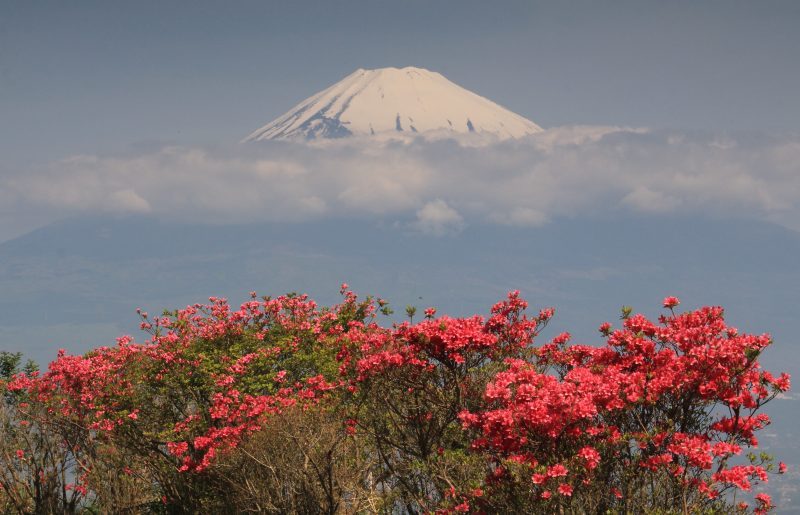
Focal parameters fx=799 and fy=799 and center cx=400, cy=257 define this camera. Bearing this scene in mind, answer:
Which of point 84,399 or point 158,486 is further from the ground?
point 84,399

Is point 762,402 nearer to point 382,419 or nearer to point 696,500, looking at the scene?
point 696,500

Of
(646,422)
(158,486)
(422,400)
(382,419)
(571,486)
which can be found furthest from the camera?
(158,486)

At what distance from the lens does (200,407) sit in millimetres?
24969

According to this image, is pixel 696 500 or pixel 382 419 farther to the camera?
pixel 382 419

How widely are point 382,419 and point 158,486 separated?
43.2 feet

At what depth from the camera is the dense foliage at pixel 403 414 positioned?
535 inches

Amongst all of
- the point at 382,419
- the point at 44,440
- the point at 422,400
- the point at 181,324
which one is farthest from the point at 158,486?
the point at 422,400

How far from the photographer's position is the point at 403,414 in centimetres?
1902

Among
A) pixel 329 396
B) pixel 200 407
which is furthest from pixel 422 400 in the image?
pixel 200 407

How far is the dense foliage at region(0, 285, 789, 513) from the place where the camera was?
13586mm

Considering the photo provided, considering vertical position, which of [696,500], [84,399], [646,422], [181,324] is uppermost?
[181,324]

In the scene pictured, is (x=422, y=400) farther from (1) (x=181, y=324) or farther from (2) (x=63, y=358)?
(2) (x=63, y=358)

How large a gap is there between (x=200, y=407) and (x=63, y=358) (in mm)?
5981

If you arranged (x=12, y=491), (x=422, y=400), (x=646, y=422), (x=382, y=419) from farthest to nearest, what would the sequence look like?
(x=12, y=491) → (x=382, y=419) → (x=422, y=400) → (x=646, y=422)
